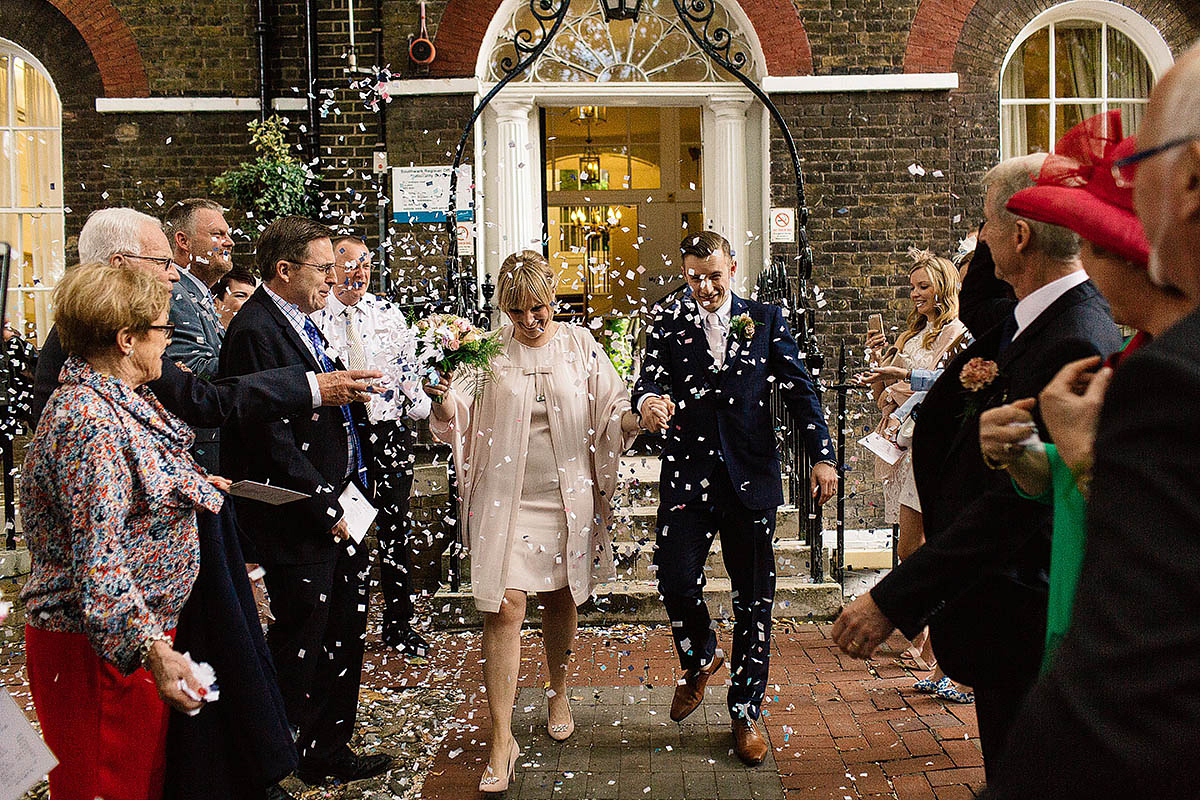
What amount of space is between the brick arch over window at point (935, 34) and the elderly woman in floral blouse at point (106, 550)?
784 centimetres

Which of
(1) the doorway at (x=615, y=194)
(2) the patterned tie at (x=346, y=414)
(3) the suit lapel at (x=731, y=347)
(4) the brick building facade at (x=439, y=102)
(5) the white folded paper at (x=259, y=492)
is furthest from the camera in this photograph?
(1) the doorway at (x=615, y=194)

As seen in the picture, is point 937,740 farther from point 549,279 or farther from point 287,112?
point 287,112

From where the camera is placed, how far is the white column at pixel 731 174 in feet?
30.8

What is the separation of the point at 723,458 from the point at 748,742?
1224 millimetres

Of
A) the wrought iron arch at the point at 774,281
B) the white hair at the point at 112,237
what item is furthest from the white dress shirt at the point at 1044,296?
the wrought iron arch at the point at 774,281

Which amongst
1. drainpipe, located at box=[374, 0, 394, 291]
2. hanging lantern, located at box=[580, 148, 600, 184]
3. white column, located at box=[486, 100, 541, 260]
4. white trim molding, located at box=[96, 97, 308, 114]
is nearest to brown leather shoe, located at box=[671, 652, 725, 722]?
drainpipe, located at box=[374, 0, 394, 291]

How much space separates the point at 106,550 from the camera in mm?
2494

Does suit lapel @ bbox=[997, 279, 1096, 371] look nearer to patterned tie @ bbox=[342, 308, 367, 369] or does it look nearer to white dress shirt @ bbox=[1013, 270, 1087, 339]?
white dress shirt @ bbox=[1013, 270, 1087, 339]

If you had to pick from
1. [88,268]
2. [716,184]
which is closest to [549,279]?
[88,268]

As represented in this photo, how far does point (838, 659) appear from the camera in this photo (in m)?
5.61

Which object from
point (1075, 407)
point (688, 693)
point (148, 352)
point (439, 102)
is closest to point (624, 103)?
point (439, 102)

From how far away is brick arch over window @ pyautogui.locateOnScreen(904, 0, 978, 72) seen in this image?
888 centimetres

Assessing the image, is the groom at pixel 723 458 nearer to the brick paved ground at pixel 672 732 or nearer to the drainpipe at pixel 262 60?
the brick paved ground at pixel 672 732

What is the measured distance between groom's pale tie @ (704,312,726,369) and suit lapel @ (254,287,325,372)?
176cm
